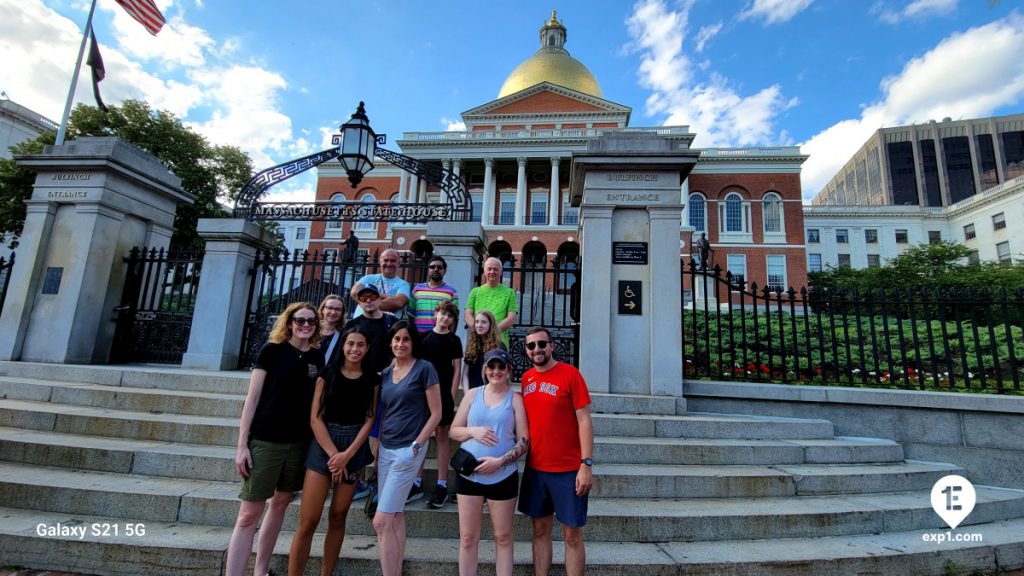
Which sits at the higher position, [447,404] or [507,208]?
[507,208]

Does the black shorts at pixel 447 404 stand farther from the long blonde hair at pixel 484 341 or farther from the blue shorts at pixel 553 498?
the blue shorts at pixel 553 498

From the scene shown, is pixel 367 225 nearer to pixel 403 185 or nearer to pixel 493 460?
pixel 403 185

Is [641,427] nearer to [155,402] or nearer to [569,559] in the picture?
[569,559]

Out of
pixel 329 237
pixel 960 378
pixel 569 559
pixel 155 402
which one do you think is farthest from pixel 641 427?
pixel 329 237

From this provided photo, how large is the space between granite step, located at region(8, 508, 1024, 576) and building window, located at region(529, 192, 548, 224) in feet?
134

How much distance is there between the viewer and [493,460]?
9.48 feet

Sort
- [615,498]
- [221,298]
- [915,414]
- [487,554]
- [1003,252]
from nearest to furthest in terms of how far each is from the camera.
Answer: [487,554], [615,498], [915,414], [221,298], [1003,252]

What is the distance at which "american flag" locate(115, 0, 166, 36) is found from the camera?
10.3 metres

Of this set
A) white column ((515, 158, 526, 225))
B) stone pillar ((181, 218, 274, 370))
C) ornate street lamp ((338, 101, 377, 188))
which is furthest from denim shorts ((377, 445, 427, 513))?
white column ((515, 158, 526, 225))

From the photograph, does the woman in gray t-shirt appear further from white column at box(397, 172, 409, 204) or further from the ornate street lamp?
white column at box(397, 172, 409, 204)

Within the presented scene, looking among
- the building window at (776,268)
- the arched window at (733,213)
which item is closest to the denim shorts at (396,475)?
the building window at (776,268)

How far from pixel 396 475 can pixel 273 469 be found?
2.68ft

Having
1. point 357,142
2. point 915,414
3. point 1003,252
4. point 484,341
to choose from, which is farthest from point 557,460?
point 1003,252

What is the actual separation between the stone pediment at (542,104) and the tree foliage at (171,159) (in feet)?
90.3
